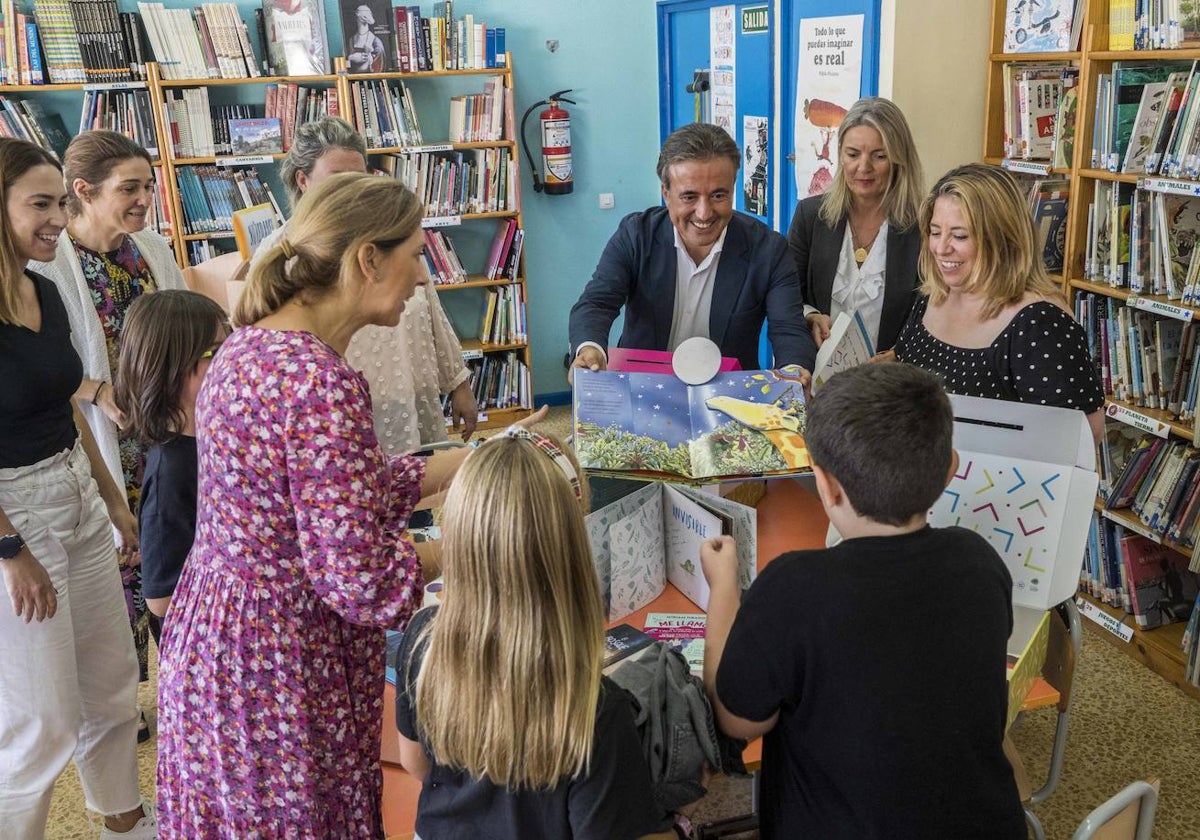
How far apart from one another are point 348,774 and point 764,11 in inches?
161

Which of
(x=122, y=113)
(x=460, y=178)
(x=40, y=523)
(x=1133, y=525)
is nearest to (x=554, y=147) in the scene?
(x=460, y=178)

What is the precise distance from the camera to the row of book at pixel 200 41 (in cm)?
463

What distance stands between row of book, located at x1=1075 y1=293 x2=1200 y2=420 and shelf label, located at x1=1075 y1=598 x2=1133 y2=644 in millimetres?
717

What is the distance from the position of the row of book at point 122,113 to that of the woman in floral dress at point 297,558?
Answer: 3.75m

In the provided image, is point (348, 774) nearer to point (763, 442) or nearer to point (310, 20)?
Result: point (763, 442)

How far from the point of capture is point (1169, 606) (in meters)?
3.34

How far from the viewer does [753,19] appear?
474cm

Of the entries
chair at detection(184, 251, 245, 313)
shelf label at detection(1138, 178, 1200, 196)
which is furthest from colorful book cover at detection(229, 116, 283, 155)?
shelf label at detection(1138, 178, 1200, 196)

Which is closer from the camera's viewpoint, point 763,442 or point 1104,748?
point 763,442

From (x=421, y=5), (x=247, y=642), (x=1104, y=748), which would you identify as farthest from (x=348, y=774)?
(x=421, y=5)

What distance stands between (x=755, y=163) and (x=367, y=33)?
201 cm

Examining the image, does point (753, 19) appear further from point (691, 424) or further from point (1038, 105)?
point (691, 424)

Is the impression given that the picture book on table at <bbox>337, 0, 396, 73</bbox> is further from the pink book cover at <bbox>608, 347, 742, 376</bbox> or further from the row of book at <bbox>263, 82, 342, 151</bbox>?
the pink book cover at <bbox>608, 347, 742, 376</bbox>

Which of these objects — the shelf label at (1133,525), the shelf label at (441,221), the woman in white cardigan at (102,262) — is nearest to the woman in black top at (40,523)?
the woman in white cardigan at (102,262)
